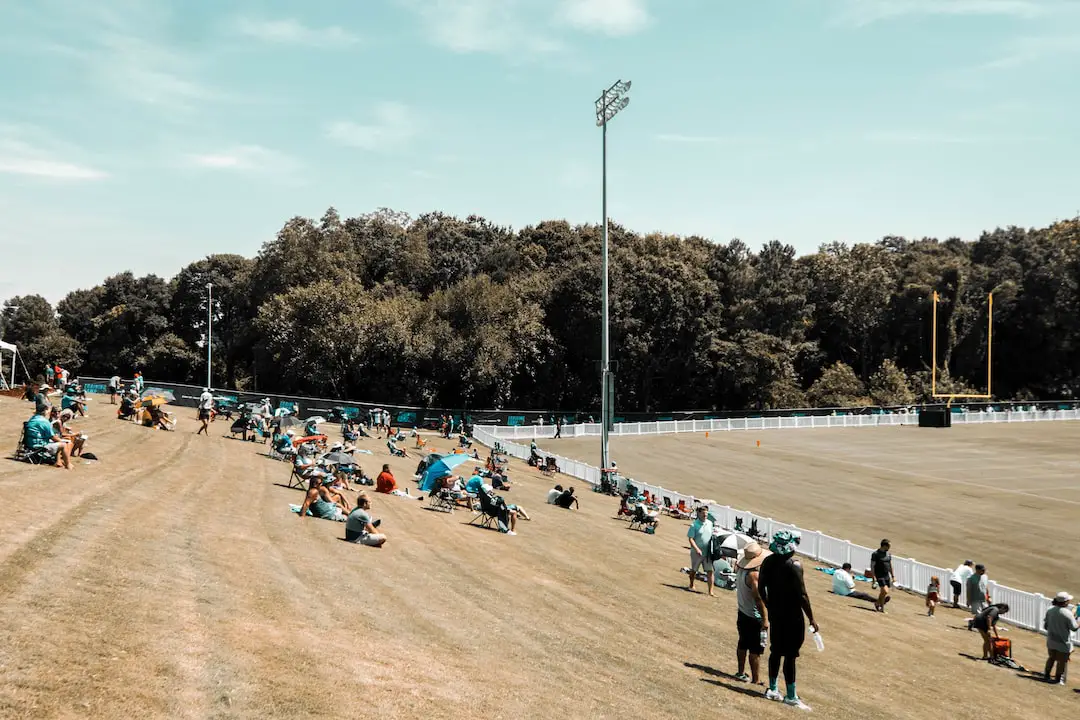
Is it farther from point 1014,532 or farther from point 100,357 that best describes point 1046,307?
point 100,357

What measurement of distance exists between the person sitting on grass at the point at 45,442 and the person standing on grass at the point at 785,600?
13.6m

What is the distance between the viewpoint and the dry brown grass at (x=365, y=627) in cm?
728

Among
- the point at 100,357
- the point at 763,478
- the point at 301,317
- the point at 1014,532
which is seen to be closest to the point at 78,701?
the point at 1014,532

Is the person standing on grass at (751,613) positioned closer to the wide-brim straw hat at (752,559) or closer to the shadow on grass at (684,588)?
the wide-brim straw hat at (752,559)

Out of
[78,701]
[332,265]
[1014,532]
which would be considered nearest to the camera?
[78,701]

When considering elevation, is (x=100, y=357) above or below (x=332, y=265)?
below

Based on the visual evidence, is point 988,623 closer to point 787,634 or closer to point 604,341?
point 787,634

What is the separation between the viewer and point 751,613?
9719 millimetres

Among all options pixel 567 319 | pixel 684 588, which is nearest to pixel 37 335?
pixel 567 319

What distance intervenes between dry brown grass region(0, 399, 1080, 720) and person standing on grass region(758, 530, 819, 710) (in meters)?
0.63

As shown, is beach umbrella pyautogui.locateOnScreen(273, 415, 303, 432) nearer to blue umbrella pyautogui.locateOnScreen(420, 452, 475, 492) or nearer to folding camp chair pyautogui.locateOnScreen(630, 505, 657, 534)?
blue umbrella pyautogui.locateOnScreen(420, 452, 475, 492)

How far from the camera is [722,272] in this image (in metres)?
85.4

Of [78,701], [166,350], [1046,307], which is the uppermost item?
[1046,307]

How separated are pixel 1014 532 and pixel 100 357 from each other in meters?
87.6
